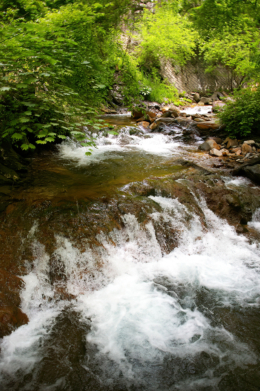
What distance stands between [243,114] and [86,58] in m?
6.38

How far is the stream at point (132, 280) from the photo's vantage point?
2365 mm

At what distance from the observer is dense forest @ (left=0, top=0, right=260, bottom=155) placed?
2.87m

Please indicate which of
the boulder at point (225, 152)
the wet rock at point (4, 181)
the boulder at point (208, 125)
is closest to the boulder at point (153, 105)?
the boulder at point (208, 125)

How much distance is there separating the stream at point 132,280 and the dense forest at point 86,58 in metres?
1.27

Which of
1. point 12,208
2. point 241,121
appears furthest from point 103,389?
point 241,121

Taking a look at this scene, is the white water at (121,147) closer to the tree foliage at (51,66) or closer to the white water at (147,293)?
the tree foliage at (51,66)

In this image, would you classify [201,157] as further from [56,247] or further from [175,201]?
[56,247]

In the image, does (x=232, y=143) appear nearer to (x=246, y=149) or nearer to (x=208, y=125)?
(x=246, y=149)

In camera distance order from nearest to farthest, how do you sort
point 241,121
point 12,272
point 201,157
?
1. point 12,272
2. point 201,157
3. point 241,121

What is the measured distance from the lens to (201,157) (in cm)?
770

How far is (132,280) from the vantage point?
3.59 metres

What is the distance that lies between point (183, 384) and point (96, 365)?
88cm

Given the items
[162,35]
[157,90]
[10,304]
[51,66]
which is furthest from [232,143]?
[162,35]

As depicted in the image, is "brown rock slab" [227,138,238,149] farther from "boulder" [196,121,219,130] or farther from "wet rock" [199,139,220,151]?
"boulder" [196,121,219,130]
